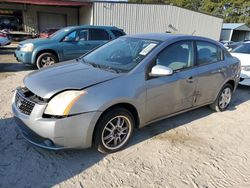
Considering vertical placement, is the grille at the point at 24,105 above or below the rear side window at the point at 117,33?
below

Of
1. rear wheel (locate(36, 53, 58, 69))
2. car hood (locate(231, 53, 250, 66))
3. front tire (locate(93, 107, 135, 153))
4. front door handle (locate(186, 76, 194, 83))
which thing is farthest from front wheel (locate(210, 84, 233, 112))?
rear wheel (locate(36, 53, 58, 69))

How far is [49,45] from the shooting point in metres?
7.86

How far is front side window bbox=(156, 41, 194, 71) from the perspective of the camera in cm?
358

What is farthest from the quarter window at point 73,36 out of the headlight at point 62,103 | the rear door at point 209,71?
the headlight at point 62,103

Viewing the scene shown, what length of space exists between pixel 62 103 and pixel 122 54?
146 cm

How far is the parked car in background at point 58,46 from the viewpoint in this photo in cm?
780

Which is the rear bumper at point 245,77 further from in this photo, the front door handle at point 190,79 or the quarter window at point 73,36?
the quarter window at point 73,36

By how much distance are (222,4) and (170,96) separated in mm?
48296

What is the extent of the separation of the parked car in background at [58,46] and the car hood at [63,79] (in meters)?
4.71

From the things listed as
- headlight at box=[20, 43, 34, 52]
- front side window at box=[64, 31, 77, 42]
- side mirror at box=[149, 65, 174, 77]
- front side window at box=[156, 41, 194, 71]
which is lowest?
headlight at box=[20, 43, 34, 52]

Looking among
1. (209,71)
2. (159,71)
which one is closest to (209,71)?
(209,71)

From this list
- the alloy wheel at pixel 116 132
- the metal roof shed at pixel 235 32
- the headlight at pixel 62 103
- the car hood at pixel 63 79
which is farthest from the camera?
the metal roof shed at pixel 235 32

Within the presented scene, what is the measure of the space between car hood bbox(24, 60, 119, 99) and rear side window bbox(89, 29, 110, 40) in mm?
5333

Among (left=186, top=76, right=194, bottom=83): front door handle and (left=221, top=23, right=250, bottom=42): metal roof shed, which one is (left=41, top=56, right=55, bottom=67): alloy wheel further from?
(left=221, top=23, right=250, bottom=42): metal roof shed
